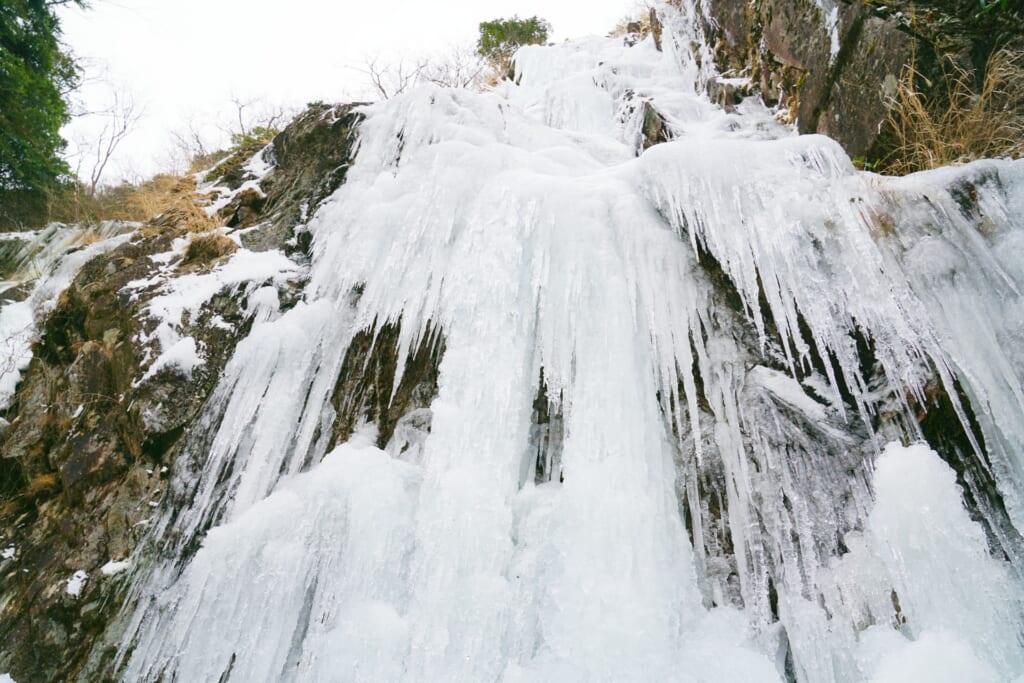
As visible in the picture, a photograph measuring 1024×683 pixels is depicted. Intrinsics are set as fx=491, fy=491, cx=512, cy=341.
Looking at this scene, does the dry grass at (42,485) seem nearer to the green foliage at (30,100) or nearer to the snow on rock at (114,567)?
the snow on rock at (114,567)

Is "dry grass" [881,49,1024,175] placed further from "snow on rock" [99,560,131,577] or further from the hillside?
"snow on rock" [99,560,131,577]

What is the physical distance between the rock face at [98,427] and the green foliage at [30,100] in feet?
16.4

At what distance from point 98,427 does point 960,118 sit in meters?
5.64

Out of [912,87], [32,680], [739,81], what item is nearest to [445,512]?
[32,680]

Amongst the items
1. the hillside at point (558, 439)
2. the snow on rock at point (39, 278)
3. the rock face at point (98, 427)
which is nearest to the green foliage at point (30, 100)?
the snow on rock at point (39, 278)

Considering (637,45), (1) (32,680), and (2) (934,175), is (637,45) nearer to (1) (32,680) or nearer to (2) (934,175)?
(2) (934,175)

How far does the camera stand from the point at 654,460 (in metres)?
2.32

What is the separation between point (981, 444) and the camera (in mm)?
2051

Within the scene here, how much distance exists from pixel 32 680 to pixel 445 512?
2.50m

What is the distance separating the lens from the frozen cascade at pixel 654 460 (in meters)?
1.92

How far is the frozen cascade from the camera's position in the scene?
1924mm

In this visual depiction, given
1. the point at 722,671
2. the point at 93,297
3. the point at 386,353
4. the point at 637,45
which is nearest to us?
the point at 722,671

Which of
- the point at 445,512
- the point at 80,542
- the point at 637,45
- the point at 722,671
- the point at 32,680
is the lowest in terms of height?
the point at 32,680

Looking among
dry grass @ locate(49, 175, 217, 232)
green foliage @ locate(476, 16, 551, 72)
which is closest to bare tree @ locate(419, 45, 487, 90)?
green foliage @ locate(476, 16, 551, 72)
